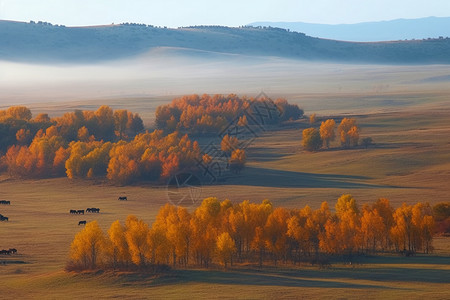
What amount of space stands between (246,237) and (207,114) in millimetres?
101326

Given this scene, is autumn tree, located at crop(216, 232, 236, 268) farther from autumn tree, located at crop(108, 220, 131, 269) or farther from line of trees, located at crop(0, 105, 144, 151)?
line of trees, located at crop(0, 105, 144, 151)

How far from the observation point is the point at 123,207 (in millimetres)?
91062

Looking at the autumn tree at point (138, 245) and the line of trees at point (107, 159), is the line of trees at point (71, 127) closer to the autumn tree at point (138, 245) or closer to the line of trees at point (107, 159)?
the line of trees at point (107, 159)

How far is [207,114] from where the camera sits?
541 ft

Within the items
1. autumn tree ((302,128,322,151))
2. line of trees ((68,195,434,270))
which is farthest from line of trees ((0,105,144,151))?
line of trees ((68,195,434,270))

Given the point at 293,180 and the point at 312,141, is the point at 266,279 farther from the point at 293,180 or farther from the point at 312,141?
the point at 312,141

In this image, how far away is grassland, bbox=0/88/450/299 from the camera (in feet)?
176

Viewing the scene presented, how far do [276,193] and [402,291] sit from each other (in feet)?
151

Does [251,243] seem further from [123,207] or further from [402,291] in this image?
[123,207]

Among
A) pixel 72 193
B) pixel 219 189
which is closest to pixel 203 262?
pixel 219 189

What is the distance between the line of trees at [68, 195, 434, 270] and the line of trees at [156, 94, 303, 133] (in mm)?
89534

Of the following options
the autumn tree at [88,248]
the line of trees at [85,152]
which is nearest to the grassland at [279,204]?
the autumn tree at [88,248]

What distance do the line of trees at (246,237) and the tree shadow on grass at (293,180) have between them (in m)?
32.5

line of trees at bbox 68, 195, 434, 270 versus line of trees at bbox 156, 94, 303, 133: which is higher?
line of trees at bbox 156, 94, 303, 133
